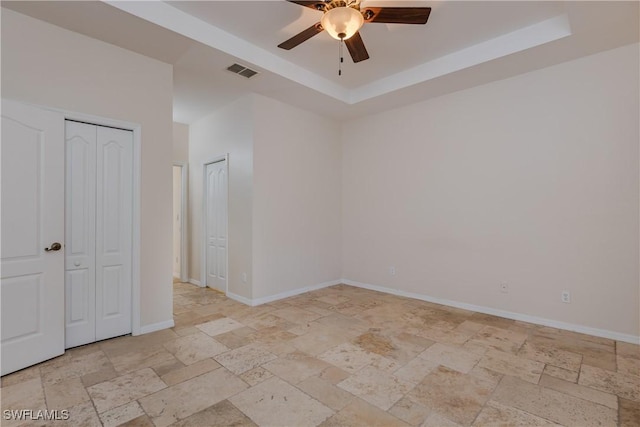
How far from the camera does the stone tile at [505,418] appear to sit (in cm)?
199

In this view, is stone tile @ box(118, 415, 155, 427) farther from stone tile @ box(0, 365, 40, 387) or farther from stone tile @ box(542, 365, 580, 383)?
stone tile @ box(542, 365, 580, 383)

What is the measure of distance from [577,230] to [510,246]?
2.28 feet

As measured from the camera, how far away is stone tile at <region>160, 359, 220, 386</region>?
247cm

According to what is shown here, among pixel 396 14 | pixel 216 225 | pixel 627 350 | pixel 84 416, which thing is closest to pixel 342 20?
pixel 396 14

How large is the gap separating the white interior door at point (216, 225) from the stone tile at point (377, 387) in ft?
10.1

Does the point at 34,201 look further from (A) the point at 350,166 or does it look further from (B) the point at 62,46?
(A) the point at 350,166

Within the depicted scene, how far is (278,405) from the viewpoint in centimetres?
216

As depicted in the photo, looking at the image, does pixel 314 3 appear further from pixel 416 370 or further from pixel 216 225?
pixel 216 225

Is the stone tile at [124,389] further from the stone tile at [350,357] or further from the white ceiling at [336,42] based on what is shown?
the white ceiling at [336,42]

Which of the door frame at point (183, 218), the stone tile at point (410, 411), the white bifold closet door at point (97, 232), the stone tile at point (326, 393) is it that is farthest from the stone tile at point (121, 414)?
the door frame at point (183, 218)

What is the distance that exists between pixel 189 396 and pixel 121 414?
41 cm

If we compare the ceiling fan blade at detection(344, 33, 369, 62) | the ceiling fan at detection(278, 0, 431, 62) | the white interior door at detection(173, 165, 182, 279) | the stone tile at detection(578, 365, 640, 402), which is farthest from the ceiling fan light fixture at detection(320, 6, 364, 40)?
the white interior door at detection(173, 165, 182, 279)

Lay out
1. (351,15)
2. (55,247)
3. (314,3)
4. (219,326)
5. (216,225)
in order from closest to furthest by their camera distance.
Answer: (351,15), (314,3), (55,247), (219,326), (216,225)

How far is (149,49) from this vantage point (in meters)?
3.24
